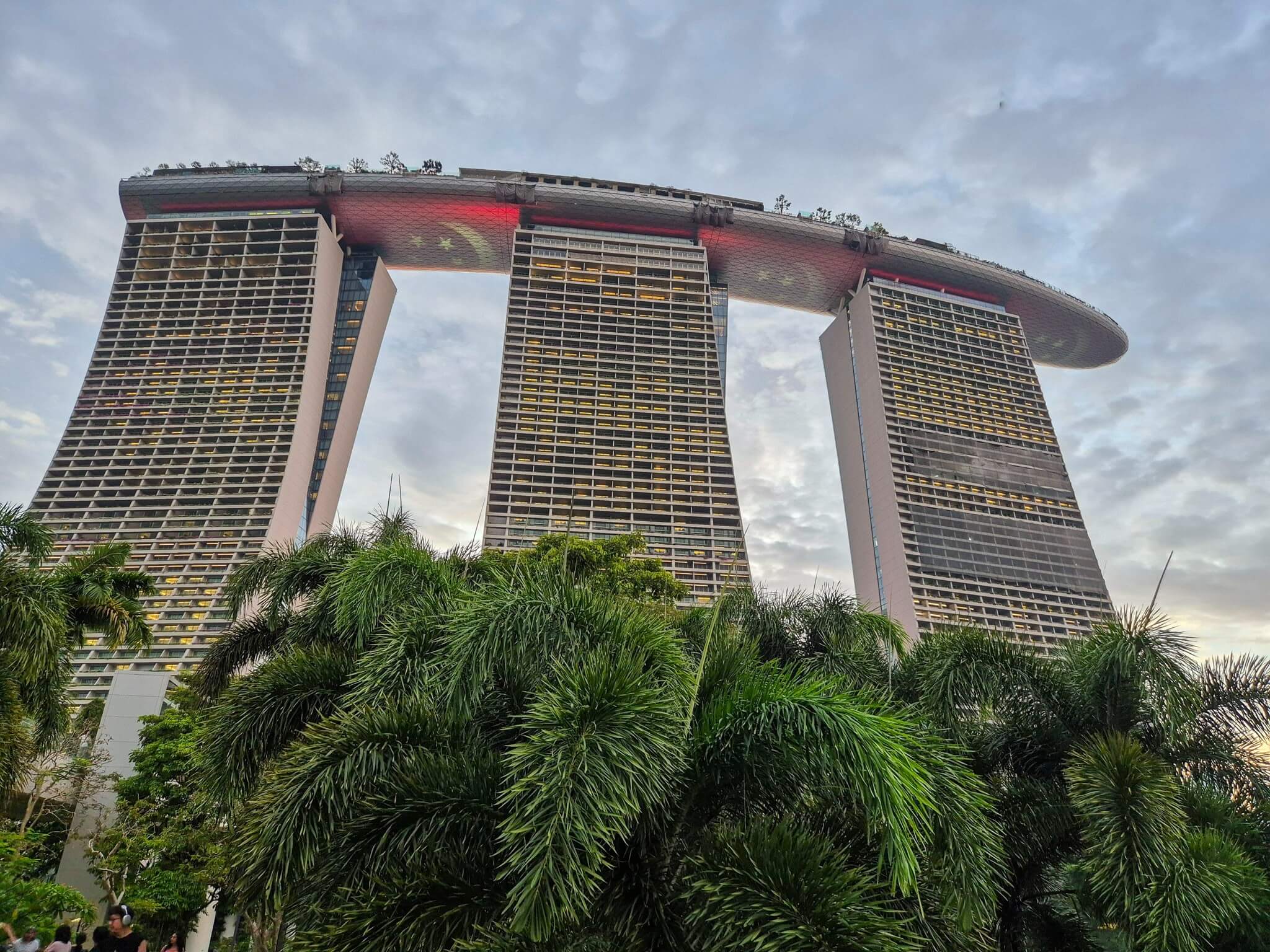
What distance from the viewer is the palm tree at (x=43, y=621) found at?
41.9 feet

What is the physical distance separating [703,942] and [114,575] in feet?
48.0

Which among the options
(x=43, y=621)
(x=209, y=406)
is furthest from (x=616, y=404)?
(x=43, y=621)

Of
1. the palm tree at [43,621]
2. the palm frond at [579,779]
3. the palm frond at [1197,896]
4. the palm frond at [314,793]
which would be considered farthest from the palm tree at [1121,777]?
the palm tree at [43,621]

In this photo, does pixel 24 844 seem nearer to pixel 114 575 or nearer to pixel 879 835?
pixel 114 575

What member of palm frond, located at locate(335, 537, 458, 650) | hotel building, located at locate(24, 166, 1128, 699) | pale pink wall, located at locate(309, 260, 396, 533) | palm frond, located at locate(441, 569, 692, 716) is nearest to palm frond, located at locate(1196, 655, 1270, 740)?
palm frond, located at locate(441, 569, 692, 716)

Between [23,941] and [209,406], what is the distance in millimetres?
77442

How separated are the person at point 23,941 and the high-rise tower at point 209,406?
59.2 metres

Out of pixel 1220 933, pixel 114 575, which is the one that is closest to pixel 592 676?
pixel 1220 933

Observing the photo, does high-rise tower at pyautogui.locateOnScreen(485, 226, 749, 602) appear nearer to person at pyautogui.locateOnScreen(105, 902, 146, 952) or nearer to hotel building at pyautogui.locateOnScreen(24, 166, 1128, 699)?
hotel building at pyautogui.locateOnScreen(24, 166, 1128, 699)

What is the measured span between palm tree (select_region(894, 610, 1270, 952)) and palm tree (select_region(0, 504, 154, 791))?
570 inches

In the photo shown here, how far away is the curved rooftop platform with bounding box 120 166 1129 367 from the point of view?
8369 centimetres

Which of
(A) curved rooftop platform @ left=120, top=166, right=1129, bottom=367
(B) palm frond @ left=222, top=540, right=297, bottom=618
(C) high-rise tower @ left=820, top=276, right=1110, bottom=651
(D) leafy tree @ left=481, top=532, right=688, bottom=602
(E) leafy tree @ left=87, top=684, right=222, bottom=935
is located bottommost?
(E) leafy tree @ left=87, top=684, right=222, bottom=935

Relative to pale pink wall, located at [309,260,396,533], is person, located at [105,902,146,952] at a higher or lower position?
lower

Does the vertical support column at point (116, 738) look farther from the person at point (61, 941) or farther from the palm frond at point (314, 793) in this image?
the palm frond at point (314, 793)
